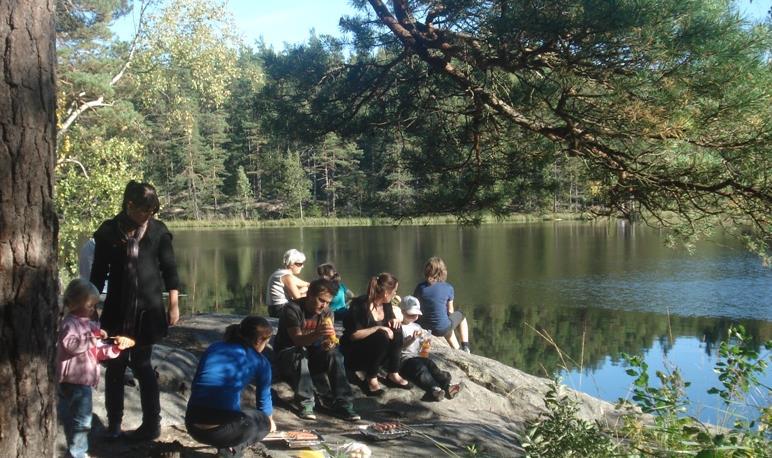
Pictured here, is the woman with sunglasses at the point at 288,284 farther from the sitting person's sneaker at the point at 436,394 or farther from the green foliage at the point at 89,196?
the green foliage at the point at 89,196

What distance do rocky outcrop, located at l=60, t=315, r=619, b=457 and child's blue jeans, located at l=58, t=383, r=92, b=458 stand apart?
0.89 feet

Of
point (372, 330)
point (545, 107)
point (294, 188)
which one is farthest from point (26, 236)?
point (294, 188)

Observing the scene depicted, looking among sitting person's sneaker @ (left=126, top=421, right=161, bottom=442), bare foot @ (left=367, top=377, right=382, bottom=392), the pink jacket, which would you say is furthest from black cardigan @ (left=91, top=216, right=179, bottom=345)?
bare foot @ (left=367, top=377, right=382, bottom=392)

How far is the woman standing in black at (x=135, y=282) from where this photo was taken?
136 inches

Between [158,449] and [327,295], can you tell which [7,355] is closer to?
[158,449]

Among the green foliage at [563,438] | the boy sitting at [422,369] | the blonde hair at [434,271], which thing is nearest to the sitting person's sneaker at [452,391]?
the boy sitting at [422,369]

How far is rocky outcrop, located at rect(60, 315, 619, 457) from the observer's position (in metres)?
4.02

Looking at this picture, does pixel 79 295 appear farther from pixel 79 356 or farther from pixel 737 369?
pixel 737 369

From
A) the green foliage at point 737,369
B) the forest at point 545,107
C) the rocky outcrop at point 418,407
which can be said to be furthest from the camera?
the forest at point 545,107

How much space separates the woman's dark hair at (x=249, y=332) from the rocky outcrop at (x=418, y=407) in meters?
0.58

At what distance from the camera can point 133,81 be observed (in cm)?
1783

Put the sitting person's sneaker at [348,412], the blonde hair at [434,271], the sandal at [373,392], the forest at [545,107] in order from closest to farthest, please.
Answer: the forest at [545,107], the sitting person's sneaker at [348,412], the sandal at [373,392], the blonde hair at [434,271]

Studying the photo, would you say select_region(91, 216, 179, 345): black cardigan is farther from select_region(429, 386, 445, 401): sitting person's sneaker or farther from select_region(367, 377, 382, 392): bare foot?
select_region(429, 386, 445, 401): sitting person's sneaker

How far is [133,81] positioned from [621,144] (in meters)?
15.2
